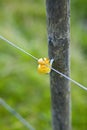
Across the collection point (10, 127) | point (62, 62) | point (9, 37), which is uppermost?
point (62, 62)

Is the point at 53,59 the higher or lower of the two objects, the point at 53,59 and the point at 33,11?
the higher

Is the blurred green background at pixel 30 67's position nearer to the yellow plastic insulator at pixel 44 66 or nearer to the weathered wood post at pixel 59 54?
the weathered wood post at pixel 59 54

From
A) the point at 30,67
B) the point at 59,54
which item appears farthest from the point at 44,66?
the point at 30,67

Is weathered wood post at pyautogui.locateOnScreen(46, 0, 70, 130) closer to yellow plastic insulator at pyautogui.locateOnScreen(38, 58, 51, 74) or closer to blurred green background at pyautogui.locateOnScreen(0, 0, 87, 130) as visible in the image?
yellow plastic insulator at pyautogui.locateOnScreen(38, 58, 51, 74)

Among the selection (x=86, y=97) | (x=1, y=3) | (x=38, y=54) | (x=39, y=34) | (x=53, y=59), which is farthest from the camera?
(x=1, y=3)

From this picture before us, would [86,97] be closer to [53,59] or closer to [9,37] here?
[9,37]

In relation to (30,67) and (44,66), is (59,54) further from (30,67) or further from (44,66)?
(30,67)

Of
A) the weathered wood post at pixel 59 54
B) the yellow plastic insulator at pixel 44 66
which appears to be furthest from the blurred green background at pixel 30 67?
the yellow plastic insulator at pixel 44 66

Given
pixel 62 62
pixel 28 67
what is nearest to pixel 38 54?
pixel 28 67
